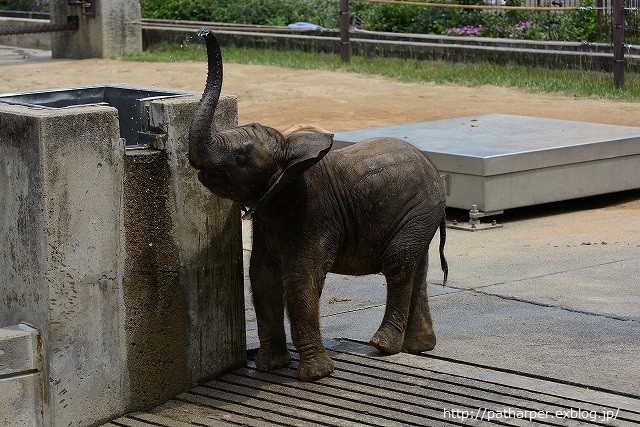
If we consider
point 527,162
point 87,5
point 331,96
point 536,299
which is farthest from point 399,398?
point 87,5

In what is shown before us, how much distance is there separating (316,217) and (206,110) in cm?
73

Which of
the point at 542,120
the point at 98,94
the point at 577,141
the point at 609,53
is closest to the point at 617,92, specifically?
the point at 609,53

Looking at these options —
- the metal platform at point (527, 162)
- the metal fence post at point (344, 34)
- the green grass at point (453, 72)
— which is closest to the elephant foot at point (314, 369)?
the metal platform at point (527, 162)

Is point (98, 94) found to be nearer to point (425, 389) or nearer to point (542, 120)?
point (425, 389)

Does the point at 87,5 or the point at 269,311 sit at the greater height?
the point at 87,5

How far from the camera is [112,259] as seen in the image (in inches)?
208

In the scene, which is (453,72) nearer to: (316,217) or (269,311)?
(269,311)

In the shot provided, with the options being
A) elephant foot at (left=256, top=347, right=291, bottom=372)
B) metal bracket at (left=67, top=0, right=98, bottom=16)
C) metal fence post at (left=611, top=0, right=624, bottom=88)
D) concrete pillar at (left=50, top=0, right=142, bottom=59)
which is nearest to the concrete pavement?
elephant foot at (left=256, top=347, right=291, bottom=372)

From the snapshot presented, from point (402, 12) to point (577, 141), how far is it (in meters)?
12.7

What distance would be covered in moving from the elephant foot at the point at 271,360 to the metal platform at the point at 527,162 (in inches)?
144

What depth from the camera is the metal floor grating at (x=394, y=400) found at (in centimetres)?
500

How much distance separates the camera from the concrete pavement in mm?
5871

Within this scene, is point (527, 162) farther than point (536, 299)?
Yes

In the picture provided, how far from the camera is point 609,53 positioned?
1722 centimetres
